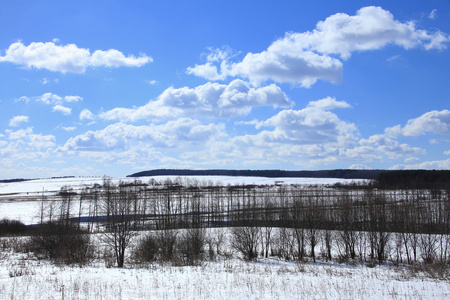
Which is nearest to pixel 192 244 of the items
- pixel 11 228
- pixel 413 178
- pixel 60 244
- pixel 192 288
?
pixel 60 244

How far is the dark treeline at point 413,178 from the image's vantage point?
3895 inches

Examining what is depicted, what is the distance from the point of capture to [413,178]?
109188 millimetres

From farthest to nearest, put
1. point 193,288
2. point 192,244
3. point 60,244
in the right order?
point 192,244 → point 60,244 → point 193,288

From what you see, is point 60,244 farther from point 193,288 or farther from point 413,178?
point 413,178

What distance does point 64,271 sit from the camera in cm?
1984

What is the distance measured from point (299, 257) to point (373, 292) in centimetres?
2237

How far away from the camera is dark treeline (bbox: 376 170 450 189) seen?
325 feet

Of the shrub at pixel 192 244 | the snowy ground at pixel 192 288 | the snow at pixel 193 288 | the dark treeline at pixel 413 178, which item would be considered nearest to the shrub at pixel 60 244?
the shrub at pixel 192 244

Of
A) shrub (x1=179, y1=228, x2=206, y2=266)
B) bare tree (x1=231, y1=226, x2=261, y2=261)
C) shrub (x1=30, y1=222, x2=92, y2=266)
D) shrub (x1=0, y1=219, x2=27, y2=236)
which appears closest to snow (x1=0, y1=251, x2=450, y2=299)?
shrub (x1=30, y1=222, x2=92, y2=266)

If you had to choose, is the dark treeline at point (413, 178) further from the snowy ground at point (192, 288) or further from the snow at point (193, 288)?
the snow at point (193, 288)

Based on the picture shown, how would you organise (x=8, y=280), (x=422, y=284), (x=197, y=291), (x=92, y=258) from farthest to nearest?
(x=92, y=258) < (x=422, y=284) < (x=8, y=280) < (x=197, y=291)

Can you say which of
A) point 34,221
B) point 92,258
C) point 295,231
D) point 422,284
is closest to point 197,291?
point 422,284

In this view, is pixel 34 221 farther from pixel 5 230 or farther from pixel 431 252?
pixel 431 252

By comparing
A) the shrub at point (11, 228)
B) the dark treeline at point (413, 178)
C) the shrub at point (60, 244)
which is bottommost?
the shrub at point (11, 228)
